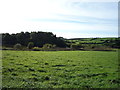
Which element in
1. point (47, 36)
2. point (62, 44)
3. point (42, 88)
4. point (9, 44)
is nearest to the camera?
point (42, 88)

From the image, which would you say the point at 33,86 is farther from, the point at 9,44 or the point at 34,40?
the point at 34,40

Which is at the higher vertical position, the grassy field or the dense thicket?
the dense thicket

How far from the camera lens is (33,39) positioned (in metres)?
64.9

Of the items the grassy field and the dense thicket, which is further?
the dense thicket

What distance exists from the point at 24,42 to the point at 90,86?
52.5m

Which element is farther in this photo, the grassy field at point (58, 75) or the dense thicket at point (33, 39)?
the dense thicket at point (33, 39)

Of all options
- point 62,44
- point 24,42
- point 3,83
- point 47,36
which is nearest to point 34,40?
point 24,42

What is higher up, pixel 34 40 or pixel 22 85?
pixel 34 40

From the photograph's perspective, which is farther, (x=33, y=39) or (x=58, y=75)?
(x=33, y=39)

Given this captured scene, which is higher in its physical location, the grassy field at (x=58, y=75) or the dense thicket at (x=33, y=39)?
the dense thicket at (x=33, y=39)

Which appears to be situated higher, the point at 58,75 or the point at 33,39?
the point at 33,39

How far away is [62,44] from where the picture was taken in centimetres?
8481

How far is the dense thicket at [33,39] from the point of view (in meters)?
48.1

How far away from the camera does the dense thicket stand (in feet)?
158
